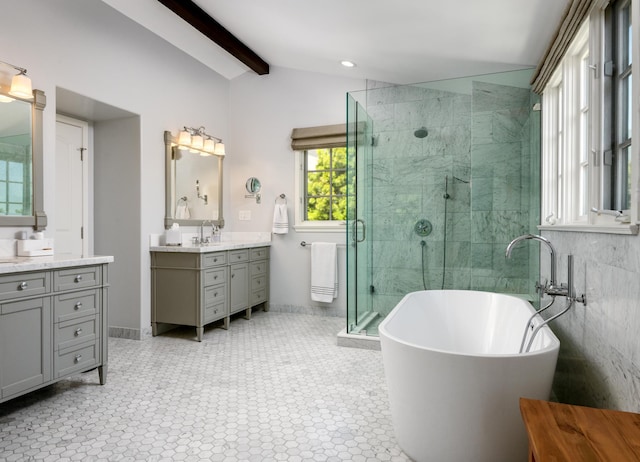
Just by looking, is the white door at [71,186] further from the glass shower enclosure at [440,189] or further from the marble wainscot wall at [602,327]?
the marble wainscot wall at [602,327]

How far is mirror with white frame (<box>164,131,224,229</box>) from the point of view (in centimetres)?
392

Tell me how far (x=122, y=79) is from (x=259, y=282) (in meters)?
2.41

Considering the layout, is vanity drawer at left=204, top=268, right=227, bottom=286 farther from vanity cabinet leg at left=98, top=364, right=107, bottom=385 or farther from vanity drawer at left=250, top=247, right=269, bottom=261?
vanity cabinet leg at left=98, top=364, right=107, bottom=385

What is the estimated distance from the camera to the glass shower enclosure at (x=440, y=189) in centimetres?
324

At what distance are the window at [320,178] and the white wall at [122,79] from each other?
1103mm

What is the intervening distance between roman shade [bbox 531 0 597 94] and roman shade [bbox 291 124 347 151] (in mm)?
1967

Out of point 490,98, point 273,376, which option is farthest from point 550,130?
point 273,376

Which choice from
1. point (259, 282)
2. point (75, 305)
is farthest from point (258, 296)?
point (75, 305)

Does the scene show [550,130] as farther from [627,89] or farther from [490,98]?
[627,89]

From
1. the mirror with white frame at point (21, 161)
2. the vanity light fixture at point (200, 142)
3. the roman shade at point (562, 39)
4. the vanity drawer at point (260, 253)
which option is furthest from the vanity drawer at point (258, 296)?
the roman shade at point (562, 39)

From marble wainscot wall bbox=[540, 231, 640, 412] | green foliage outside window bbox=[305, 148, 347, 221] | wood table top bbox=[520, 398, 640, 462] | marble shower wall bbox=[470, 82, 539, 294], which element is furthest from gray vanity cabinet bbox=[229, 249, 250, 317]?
wood table top bbox=[520, 398, 640, 462]

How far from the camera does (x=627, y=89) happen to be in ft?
5.39

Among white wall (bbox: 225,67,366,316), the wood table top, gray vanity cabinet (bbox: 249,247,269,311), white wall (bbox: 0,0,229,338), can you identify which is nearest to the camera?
the wood table top

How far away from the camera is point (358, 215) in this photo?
3521 millimetres
